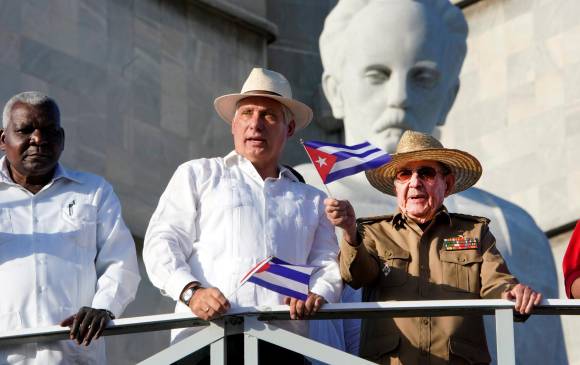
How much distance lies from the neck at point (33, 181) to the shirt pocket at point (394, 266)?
1.57m

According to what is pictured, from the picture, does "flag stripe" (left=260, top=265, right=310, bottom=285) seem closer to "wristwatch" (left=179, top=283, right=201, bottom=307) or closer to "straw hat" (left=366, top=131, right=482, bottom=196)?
"wristwatch" (left=179, top=283, right=201, bottom=307)

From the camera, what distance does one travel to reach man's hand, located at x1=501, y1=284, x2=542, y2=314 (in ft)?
33.5

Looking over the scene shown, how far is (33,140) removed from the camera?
35.5 ft

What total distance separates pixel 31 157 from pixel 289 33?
9.98m

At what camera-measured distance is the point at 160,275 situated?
10.5m

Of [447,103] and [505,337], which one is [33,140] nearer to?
[505,337]

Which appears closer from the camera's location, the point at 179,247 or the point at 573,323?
the point at 179,247

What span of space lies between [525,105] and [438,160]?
27.5ft

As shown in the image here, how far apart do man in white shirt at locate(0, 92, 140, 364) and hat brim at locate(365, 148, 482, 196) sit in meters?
1.25

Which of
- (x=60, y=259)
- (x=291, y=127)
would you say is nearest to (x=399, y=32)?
(x=291, y=127)

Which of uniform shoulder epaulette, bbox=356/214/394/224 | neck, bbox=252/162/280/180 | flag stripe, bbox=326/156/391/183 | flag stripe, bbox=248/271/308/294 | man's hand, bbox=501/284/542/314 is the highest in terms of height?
neck, bbox=252/162/280/180

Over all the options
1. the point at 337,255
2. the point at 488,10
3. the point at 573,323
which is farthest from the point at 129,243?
the point at 488,10

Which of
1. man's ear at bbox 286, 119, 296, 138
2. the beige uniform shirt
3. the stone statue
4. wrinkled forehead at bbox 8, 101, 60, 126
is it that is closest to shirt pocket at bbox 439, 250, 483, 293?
the beige uniform shirt

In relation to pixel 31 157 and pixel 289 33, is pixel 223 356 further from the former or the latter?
pixel 289 33
